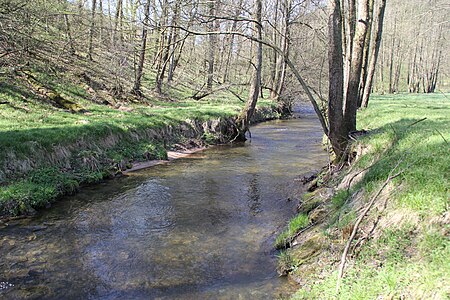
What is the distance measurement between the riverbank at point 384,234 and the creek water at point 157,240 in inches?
24.2

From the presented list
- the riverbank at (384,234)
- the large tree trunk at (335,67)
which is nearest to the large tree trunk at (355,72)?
the large tree trunk at (335,67)

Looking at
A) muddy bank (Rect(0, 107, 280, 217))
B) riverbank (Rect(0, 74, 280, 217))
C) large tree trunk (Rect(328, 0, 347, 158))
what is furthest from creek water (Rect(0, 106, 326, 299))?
large tree trunk (Rect(328, 0, 347, 158))

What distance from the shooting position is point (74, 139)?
10.6 metres

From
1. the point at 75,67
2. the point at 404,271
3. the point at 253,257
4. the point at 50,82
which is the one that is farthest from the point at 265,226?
the point at 75,67

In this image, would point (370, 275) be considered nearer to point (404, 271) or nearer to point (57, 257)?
point (404, 271)

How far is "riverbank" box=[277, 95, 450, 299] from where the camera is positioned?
3.58 metres

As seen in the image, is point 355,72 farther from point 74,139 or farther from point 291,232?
point 74,139

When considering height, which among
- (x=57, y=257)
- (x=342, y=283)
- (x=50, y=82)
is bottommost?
(x=57, y=257)

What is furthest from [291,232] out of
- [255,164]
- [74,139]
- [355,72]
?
[74,139]

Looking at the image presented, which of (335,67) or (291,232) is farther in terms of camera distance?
(335,67)

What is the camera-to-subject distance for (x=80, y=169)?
1016cm

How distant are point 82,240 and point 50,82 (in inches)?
488

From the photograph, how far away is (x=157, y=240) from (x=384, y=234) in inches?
152

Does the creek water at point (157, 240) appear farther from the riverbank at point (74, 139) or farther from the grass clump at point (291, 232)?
the riverbank at point (74, 139)
